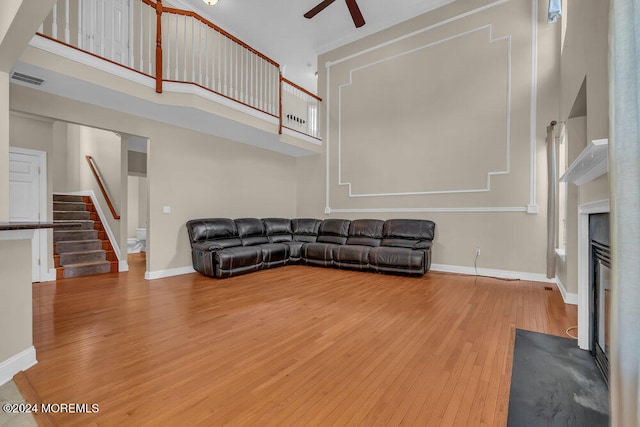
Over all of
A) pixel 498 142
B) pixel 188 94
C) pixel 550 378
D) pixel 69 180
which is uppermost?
pixel 188 94

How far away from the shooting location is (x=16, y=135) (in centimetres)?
403

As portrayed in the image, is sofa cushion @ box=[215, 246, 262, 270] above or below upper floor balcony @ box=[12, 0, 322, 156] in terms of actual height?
below

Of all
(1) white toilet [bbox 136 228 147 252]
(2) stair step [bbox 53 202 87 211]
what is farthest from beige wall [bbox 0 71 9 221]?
(1) white toilet [bbox 136 228 147 252]

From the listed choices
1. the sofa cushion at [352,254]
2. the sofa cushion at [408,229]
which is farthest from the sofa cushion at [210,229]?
the sofa cushion at [408,229]

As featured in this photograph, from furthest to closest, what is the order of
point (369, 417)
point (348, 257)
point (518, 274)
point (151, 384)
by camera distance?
1. point (348, 257)
2. point (518, 274)
3. point (151, 384)
4. point (369, 417)

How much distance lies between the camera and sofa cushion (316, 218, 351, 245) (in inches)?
231

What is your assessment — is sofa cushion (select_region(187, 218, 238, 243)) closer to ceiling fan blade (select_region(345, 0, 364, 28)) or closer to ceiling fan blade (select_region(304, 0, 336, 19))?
ceiling fan blade (select_region(304, 0, 336, 19))

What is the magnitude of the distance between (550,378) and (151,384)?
2.38 meters

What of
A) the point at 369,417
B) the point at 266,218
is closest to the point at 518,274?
the point at 369,417

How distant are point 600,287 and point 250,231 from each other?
489cm

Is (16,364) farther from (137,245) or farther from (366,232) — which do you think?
(137,245)

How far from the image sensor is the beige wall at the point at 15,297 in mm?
1716

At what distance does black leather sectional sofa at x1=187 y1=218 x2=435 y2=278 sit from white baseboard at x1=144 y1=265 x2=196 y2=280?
0.37 metres

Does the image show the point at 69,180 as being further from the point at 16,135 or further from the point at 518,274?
the point at 518,274
